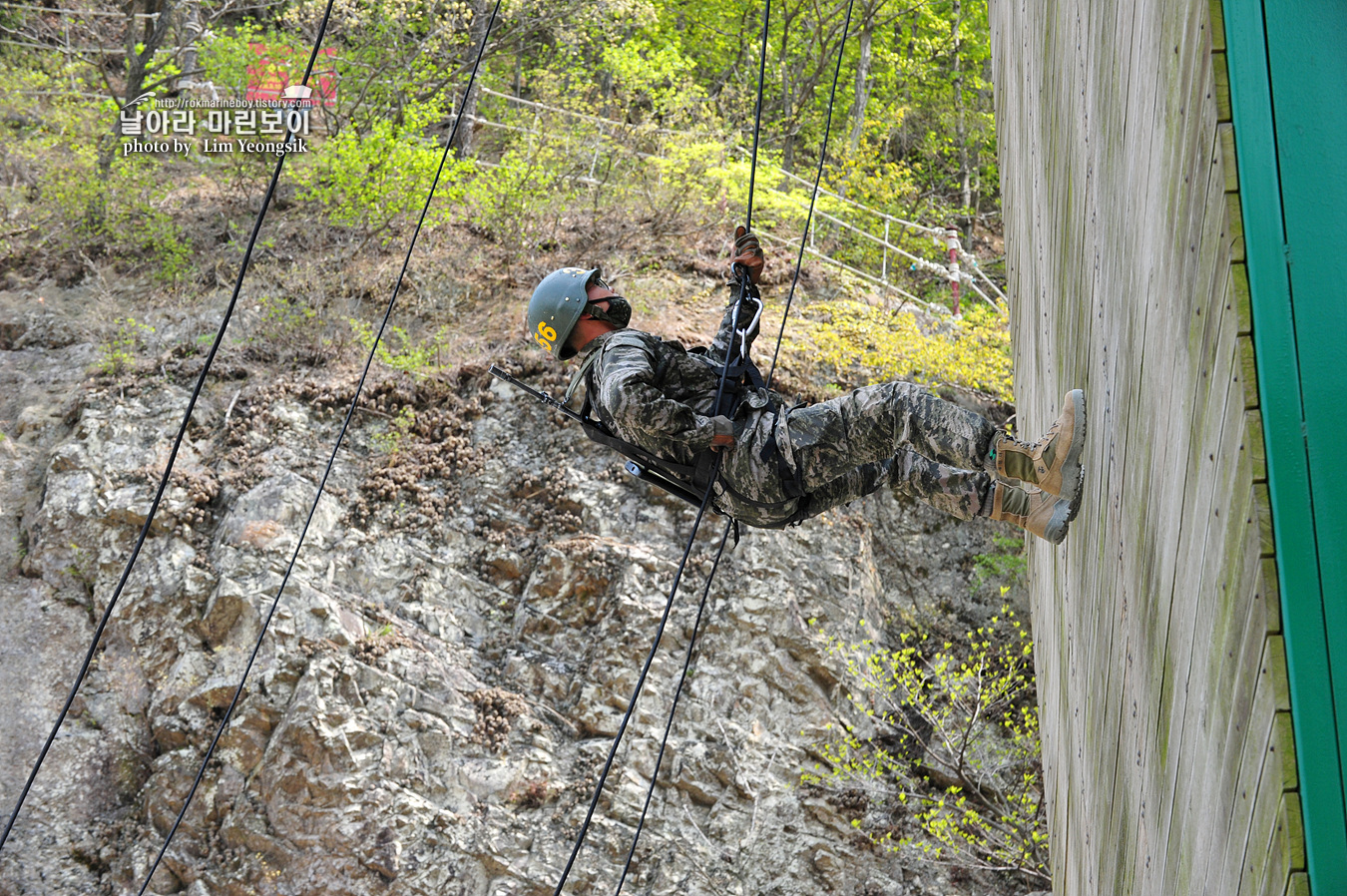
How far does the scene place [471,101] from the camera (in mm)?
15703

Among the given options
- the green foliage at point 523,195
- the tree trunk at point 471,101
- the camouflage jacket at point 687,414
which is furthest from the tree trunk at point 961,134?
the camouflage jacket at point 687,414

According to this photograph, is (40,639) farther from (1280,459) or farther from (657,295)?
(1280,459)

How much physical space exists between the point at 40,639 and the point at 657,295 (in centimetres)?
735

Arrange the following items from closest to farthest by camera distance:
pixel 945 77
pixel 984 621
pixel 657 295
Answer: pixel 984 621
pixel 657 295
pixel 945 77

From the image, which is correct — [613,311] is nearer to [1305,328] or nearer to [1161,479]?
[1161,479]

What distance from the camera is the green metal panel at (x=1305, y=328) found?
141cm

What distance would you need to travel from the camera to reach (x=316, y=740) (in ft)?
29.9

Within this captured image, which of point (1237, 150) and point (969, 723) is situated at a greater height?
point (1237, 150)

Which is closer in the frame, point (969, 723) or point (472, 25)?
point (969, 723)

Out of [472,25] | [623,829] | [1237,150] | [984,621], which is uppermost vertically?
[1237,150]

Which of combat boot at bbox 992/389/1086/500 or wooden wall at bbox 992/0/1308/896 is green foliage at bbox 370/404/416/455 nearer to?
wooden wall at bbox 992/0/1308/896

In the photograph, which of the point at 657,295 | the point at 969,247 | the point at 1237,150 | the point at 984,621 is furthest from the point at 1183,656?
the point at 969,247

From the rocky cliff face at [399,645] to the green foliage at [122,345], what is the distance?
180mm

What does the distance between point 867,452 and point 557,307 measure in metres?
1.48
